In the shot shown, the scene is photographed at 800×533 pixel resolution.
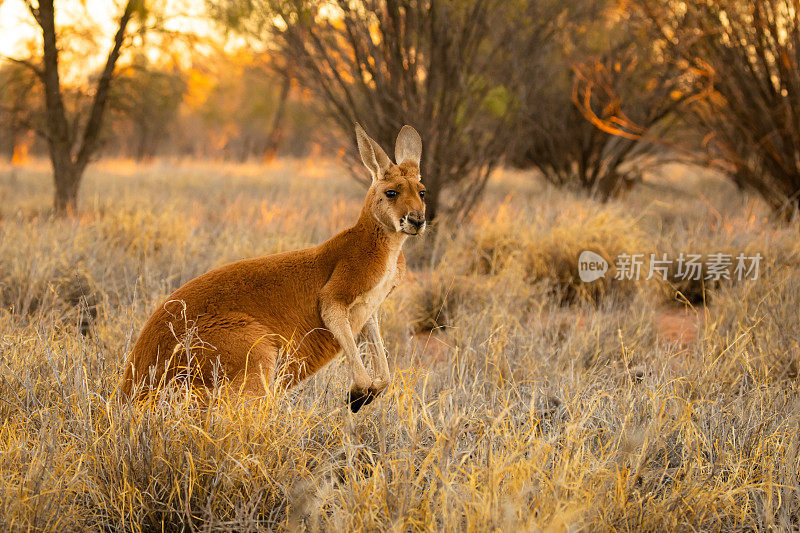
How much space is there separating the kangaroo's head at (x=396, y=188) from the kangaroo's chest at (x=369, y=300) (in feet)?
0.46

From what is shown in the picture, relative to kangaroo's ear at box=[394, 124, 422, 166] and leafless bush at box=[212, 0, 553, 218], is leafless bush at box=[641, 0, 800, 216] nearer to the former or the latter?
leafless bush at box=[212, 0, 553, 218]

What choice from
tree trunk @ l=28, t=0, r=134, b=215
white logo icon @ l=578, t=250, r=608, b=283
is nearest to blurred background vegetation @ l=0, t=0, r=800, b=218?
tree trunk @ l=28, t=0, r=134, b=215

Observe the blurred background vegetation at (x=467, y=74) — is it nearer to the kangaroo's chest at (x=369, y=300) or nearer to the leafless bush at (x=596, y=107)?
the leafless bush at (x=596, y=107)

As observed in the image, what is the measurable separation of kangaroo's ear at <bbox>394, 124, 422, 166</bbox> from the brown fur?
0.07 meters

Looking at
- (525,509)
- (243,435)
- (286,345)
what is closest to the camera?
(525,509)

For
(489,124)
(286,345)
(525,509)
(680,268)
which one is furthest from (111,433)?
(489,124)

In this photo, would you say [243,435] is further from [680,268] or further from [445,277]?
[680,268]

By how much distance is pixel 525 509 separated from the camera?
5.93 feet

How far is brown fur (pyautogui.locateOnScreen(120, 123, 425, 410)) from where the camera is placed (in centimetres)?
200

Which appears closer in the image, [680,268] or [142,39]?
[680,268]

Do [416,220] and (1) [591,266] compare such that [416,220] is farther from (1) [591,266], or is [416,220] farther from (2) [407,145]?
(1) [591,266]

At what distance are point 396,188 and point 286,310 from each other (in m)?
0.53

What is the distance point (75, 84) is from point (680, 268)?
7.86m

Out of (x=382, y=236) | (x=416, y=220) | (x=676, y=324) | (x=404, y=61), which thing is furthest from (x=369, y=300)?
(x=404, y=61)
